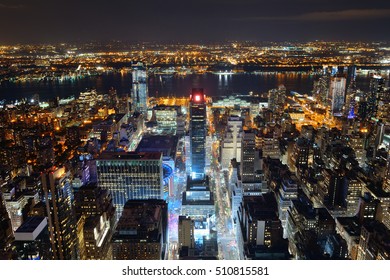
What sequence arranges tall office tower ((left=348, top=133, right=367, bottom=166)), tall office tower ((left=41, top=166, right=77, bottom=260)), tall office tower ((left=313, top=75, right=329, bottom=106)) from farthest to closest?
tall office tower ((left=313, top=75, right=329, bottom=106)) < tall office tower ((left=348, top=133, right=367, bottom=166)) < tall office tower ((left=41, top=166, right=77, bottom=260))

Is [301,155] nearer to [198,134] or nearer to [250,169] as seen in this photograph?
[250,169]

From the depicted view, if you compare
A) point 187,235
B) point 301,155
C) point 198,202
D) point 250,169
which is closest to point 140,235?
point 187,235

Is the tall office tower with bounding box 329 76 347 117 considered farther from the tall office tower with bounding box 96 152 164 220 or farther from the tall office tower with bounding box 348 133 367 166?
the tall office tower with bounding box 96 152 164 220

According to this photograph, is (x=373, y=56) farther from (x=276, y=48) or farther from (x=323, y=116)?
(x=323, y=116)

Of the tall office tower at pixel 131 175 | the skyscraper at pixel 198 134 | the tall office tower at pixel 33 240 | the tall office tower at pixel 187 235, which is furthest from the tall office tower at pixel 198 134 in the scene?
the tall office tower at pixel 33 240

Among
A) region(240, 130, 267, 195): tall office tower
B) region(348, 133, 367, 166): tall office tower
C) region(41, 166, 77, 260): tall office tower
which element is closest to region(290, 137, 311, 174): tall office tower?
region(348, 133, 367, 166): tall office tower

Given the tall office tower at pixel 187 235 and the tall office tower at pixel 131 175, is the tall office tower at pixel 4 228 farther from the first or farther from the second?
the tall office tower at pixel 187 235
